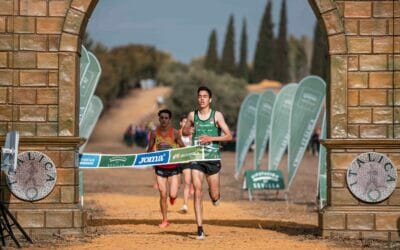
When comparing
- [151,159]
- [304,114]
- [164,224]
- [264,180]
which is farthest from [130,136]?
[151,159]

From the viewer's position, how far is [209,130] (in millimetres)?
11898

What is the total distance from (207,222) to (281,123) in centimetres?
741

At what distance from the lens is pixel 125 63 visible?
90.4m

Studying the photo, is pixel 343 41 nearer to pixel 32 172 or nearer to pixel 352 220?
pixel 352 220

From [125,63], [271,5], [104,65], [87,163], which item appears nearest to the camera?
[87,163]

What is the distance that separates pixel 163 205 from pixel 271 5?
230 feet

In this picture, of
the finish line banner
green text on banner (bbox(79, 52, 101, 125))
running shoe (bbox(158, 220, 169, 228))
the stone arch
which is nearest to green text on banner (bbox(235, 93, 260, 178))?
green text on banner (bbox(79, 52, 101, 125))

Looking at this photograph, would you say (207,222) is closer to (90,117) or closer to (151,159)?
(151,159)

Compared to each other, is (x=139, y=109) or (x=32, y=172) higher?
(x=139, y=109)

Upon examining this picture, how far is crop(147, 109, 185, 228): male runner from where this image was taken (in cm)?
1384

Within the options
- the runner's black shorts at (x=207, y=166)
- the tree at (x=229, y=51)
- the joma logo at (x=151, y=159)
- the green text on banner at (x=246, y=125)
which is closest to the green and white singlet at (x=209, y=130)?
the runner's black shorts at (x=207, y=166)

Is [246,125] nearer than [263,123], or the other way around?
[263,123]

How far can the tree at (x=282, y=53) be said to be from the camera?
262ft

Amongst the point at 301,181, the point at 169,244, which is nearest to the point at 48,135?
the point at 169,244
